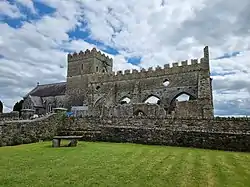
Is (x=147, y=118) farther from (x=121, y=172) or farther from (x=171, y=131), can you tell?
(x=121, y=172)

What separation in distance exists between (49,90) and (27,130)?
32865 millimetres

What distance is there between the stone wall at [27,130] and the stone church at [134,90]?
589 cm

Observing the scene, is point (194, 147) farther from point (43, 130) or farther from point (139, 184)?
point (43, 130)

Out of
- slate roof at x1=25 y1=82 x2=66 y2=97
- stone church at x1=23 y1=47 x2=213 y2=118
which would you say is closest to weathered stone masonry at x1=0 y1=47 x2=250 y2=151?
stone church at x1=23 y1=47 x2=213 y2=118

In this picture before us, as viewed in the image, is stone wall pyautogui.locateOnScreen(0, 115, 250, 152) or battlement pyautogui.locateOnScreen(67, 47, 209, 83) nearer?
stone wall pyautogui.locateOnScreen(0, 115, 250, 152)

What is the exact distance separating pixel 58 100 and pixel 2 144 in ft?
98.0

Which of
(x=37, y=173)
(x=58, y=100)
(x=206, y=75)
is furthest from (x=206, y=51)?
(x=58, y=100)

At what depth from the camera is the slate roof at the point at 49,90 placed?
135ft

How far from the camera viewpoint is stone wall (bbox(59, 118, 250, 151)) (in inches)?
390

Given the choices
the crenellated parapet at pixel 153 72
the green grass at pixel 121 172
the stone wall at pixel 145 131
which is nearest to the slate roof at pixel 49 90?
the crenellated parapet at pixel 153 72

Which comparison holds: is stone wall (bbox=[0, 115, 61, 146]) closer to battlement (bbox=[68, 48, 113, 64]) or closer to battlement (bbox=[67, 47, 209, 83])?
battlement (bbox=[67, 47, 209, 83])

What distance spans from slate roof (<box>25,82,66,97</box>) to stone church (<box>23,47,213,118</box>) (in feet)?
1.05

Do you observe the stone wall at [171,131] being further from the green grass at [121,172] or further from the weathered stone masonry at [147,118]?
the green grass at [121,172]

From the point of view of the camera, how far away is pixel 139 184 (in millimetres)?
4457
